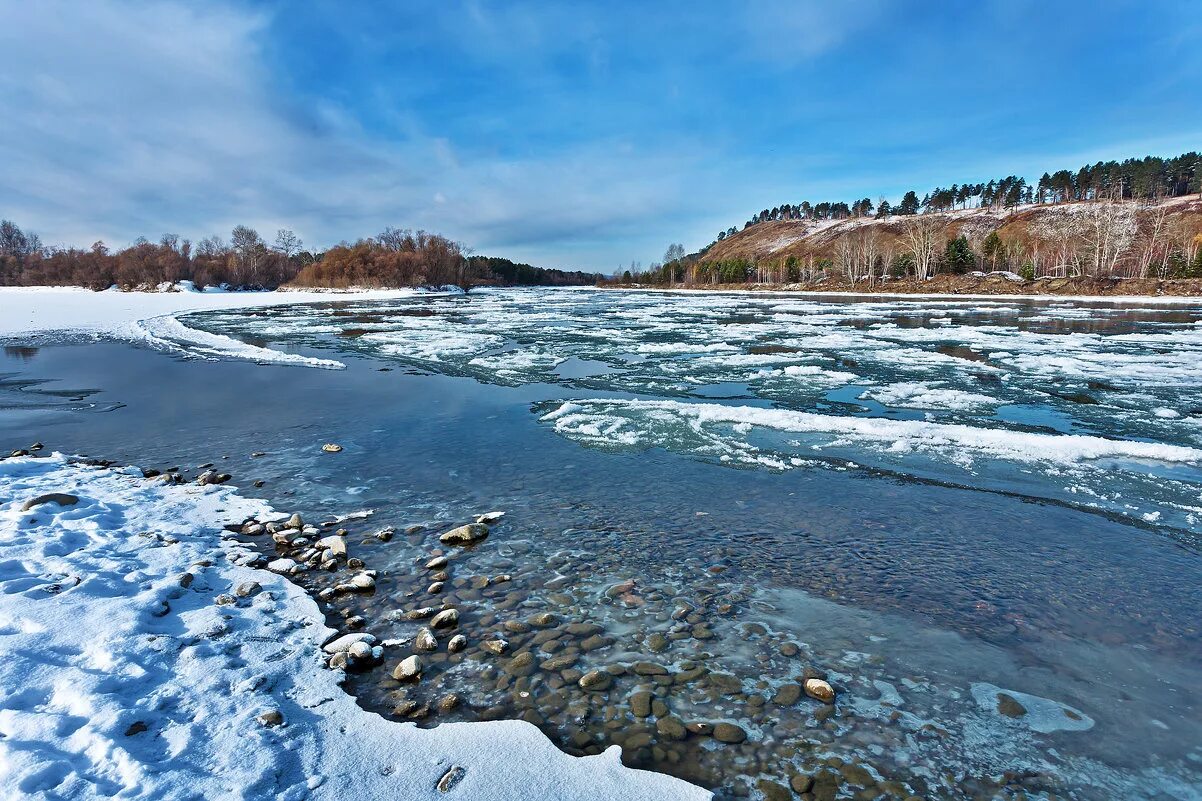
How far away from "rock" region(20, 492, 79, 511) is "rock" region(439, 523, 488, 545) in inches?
143

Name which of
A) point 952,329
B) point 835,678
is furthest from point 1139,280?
point 835,678

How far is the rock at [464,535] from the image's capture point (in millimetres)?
5082

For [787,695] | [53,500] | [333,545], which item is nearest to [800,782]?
[787,695]

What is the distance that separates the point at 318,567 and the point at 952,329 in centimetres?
2590

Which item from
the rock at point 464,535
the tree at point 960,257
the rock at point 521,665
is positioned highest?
the tree at point 960,257

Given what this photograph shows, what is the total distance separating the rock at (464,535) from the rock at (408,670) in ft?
5.53

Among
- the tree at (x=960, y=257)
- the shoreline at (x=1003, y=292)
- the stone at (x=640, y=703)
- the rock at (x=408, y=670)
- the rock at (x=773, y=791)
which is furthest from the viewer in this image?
the tree at (x=960, y=257)

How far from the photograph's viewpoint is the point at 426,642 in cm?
361

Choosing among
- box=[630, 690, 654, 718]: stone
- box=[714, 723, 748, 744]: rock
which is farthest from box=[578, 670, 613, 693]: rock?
box=[714, 723, 748, 744]: rock

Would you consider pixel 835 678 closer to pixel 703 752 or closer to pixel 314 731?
pixel 703 752

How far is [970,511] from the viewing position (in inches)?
227

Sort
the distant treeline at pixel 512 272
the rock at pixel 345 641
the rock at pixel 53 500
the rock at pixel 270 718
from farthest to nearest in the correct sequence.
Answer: the distant treeline at pixel 512 272 → the rock at pixel 53 500 → the rock at pixel 345 641 → the rock at pixel 270 718

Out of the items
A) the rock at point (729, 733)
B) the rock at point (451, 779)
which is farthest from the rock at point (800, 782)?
the rock at point (451, 779)

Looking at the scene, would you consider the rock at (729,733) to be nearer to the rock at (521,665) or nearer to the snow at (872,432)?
the rock at (521,665)
